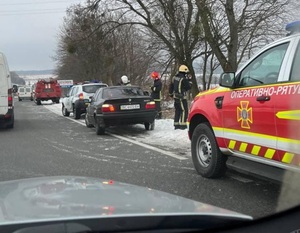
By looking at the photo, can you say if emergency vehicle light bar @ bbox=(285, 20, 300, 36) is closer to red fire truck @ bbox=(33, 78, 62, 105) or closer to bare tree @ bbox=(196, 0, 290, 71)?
bare tree @ bbox=(196, 0, 290, 71)

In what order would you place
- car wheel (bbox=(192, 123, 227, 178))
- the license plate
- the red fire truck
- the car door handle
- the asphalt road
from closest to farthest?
the car door handle, the asphalt road, car wheel (bbox=(192, 123, 227, 178)), the license plate, the red fire truck

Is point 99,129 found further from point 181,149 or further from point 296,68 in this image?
point 296,68

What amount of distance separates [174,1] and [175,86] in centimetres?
1045

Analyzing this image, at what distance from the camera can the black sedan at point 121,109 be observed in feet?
38.2

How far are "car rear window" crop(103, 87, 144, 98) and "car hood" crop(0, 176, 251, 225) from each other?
9.01 meters

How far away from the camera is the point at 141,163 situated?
749 cm

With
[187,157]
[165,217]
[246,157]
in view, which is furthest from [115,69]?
[165,217]

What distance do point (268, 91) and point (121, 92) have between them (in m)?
8.20

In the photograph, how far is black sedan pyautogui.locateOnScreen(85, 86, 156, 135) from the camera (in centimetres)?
1164

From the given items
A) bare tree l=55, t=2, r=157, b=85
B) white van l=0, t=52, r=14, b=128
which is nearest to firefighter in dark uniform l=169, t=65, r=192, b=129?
white van l=0, t=52, r=14, b=128

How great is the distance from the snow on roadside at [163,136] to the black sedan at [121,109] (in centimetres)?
44

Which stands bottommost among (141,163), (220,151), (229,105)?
(141,163)

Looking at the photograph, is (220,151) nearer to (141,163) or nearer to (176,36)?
(141,163)

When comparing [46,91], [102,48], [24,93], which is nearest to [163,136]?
[102,48]
